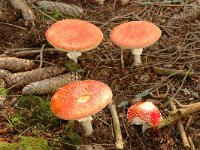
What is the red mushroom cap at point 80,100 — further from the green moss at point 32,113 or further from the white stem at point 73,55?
the white stem at point 73,55

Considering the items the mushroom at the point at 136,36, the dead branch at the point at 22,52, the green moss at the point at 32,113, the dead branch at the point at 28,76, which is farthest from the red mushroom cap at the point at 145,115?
the dead branch at the point at 22,52

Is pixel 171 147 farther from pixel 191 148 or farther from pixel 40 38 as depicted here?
pixel 40 38

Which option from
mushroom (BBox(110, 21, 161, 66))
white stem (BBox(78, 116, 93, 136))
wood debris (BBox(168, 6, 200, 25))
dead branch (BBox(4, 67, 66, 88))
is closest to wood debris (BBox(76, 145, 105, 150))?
white stem (BBox(78, 116, 93, 136))

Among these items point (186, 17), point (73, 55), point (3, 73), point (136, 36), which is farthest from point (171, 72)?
point (3, 73)

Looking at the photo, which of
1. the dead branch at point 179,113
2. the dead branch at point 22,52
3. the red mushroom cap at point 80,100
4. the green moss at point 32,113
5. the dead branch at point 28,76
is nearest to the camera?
the red mushroom cap at point 80,100

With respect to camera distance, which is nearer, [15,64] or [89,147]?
[89,147]

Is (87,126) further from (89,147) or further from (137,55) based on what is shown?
(137,55)

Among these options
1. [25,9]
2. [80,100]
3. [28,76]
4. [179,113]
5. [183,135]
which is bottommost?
[183,135]
